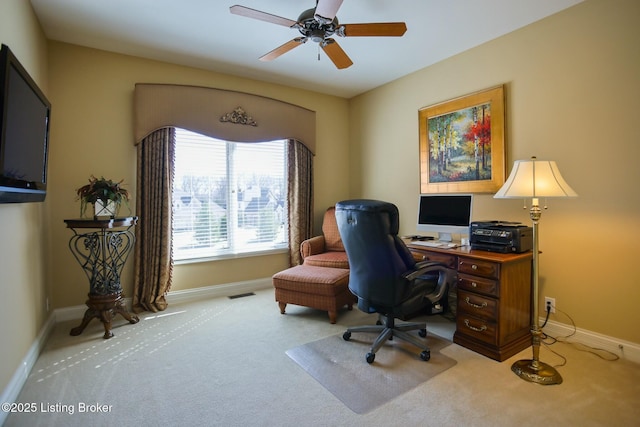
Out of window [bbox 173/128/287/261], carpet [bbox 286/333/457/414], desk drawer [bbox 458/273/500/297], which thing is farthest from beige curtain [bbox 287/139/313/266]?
desk drawer [bbox 458/273/500/297]

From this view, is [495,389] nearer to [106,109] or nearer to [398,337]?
[398,337]

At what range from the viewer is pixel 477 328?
2.40 meters

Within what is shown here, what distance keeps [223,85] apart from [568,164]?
Result: 12.0ft

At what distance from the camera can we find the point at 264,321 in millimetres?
3070

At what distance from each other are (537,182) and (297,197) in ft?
9.25

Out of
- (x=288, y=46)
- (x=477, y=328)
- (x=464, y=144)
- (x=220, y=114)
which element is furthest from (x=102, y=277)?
(x=464, y=144)

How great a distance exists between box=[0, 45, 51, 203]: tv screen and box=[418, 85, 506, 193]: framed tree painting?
11.4 feet

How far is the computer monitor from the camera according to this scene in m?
2.96

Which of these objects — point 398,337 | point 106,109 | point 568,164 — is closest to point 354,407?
point 398,337

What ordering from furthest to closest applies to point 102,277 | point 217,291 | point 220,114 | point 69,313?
point 217,291 → point 220,114 → point 69,313 → point 102,277

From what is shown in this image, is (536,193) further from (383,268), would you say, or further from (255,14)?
(255,14)

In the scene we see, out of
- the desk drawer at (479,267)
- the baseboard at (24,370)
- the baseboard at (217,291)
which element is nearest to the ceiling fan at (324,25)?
the desk drawer at (479,267)

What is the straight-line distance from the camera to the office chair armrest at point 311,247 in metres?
3.90

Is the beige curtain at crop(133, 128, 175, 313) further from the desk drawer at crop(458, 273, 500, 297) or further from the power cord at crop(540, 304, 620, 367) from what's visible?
the power cord at crop(540, 304, 620, 367)
